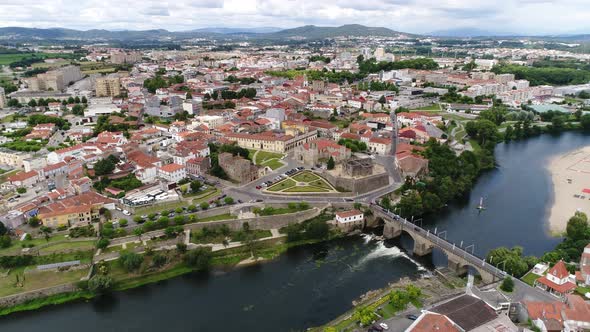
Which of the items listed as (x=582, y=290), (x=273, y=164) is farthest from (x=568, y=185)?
(x=273, y=164)

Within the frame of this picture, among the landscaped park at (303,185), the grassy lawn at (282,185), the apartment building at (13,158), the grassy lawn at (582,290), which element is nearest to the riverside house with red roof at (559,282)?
the grassy lawn at (582,290)

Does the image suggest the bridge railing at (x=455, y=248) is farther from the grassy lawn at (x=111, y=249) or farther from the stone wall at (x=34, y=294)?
the stone wall at (x=34, y=294)

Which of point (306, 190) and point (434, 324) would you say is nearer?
point (434, 324)

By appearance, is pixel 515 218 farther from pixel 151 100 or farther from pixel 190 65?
pixel 190 65

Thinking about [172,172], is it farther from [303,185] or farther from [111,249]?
[303,185]

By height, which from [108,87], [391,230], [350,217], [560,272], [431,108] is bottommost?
[391,230]

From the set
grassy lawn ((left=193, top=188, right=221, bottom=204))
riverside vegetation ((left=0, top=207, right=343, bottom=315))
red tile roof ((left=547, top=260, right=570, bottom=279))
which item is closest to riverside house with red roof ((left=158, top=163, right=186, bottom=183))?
grassy lawn ((left=193, top=188, right=221, bottom=204))

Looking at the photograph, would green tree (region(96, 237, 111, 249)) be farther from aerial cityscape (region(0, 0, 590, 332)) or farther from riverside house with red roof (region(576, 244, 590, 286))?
riverside house with red roof (region(576, 244, 590, 286))
